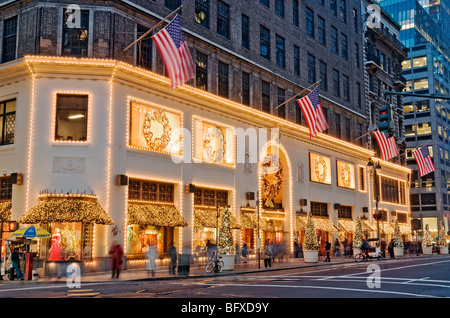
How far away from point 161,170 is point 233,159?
24.2ft

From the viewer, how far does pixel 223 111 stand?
36.5m

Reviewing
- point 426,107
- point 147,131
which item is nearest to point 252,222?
point 147,131

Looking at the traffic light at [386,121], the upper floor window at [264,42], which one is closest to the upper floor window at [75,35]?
the upper floor window at [264,42]

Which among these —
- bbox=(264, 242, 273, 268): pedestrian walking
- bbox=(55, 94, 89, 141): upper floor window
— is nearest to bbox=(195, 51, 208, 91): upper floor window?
bbox=(55, 94, 89, 141): upper floor window

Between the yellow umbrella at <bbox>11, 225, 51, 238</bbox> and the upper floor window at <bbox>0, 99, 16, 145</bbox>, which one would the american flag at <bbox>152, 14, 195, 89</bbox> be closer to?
the upper floor window at <bbox>0, 99, 16, 145</bbox>

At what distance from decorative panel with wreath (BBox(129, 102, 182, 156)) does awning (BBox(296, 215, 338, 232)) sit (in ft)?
49.2

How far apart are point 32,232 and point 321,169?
29969 mm

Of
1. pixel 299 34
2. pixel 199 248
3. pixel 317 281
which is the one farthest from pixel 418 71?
pixel 317 281

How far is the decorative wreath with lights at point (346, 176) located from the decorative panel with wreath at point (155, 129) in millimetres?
24313

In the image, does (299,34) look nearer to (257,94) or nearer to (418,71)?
(257,94)

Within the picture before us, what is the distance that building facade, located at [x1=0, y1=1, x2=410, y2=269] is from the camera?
27.5 metres
